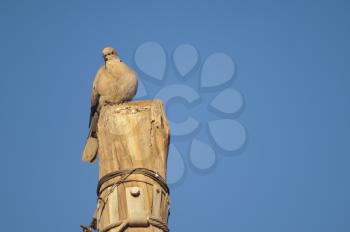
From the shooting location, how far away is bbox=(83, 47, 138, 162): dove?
7.15m

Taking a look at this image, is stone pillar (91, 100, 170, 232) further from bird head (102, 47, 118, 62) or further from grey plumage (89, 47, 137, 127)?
bird head (102, 47, 118, 62)

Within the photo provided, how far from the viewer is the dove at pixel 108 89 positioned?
715 centimetres

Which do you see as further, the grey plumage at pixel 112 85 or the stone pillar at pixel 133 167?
the grey plumage at pixel 112 85

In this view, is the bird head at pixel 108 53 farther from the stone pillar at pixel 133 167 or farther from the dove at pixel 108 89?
the stone pillar at pixel 133 167

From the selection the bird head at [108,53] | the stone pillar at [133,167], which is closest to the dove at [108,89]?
the bird head at [108,53]

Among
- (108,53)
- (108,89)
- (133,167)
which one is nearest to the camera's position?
(133,167)

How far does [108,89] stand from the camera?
7602 mm

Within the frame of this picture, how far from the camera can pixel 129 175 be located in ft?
19.4

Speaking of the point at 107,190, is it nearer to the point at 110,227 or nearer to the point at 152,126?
the point at 110,227

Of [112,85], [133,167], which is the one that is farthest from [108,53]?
[133,167]

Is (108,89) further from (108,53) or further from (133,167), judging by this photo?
(133,167)

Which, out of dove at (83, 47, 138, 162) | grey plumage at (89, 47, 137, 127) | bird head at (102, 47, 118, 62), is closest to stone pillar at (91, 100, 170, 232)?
dove at (83, 47, 138, 162)

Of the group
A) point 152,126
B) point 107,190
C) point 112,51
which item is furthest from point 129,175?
point 112,51

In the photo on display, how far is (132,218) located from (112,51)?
340cm
